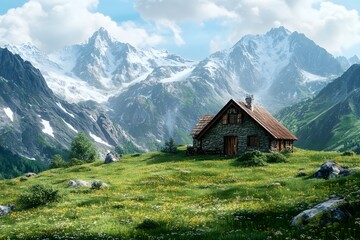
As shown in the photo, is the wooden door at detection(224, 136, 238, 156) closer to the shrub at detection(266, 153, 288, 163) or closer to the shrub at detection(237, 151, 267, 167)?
the shrub at detection(237, 151, 267, 167)

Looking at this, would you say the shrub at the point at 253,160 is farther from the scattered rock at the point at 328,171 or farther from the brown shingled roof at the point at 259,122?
the scattered rock at the point at 328,171

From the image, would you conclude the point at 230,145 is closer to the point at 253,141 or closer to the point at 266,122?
the point at 253,141

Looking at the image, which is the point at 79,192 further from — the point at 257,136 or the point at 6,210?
the point at 257,136

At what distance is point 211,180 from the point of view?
42.0m

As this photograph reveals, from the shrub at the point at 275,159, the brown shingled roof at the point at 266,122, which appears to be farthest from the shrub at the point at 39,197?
the brown shingled roof at the point at 266,122

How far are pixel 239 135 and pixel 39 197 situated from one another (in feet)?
145

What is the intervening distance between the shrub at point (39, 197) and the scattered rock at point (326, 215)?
21.5 meters

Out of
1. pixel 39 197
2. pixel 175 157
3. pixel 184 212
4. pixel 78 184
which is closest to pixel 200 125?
pixel 175 157

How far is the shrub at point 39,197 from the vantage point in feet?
103

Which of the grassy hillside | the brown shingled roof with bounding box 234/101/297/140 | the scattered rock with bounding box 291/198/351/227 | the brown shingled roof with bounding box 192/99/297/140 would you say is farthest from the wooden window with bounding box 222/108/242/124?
the scattered rock with bounding box 291/198/351/227

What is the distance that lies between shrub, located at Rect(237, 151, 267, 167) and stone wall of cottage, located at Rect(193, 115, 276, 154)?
1298 centimetres

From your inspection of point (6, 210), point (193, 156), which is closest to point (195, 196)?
point (6, 210)

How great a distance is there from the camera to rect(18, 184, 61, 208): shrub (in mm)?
31500

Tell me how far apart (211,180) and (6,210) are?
20084mm
